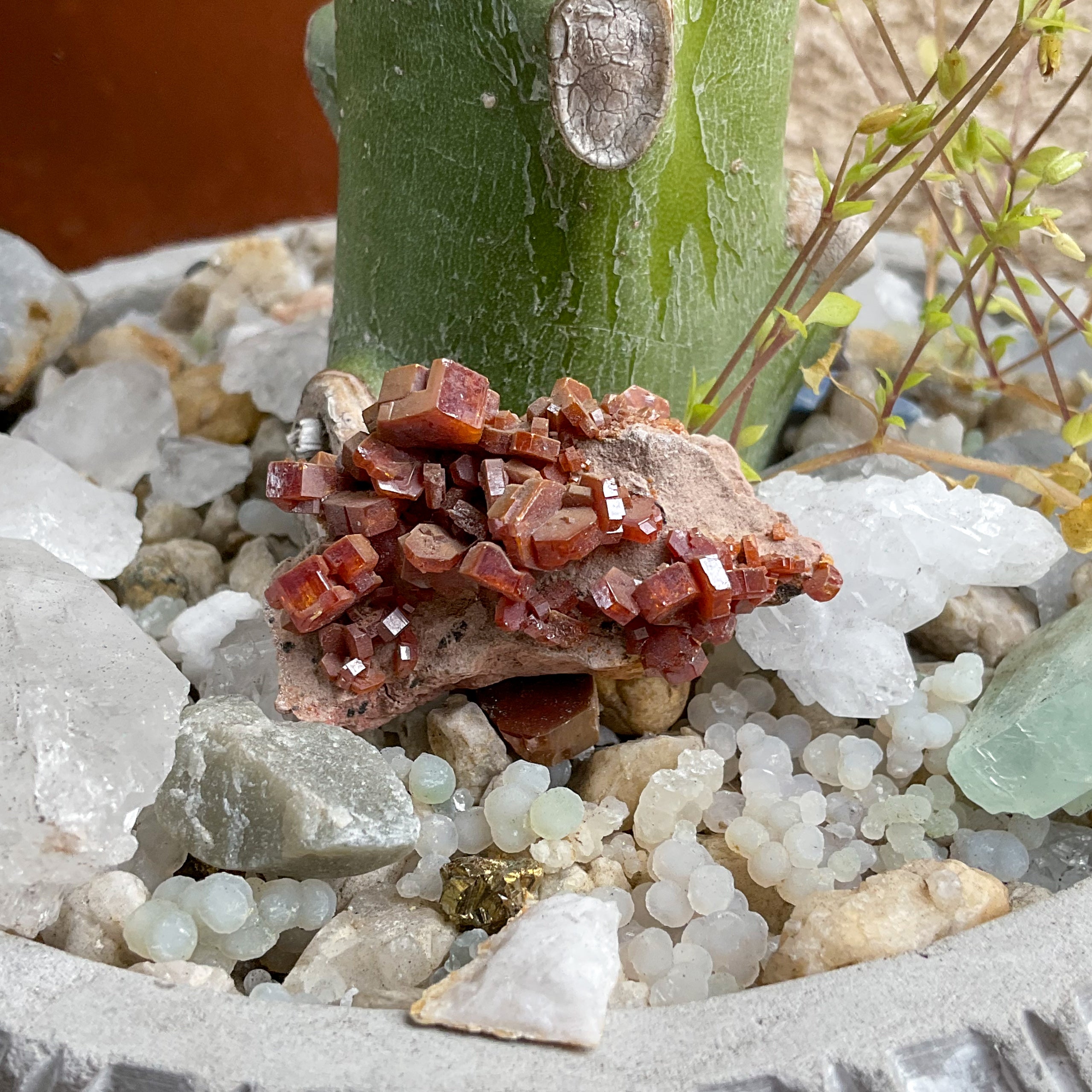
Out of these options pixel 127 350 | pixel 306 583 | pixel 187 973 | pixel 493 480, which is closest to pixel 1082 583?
pixel 493 480

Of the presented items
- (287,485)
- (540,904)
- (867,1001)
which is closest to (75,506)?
(287,485)

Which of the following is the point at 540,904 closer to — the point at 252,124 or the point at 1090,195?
the point at 252,124

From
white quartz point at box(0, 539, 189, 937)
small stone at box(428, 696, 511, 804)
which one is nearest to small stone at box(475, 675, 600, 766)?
small stone at box(428, 696, 511, 804)

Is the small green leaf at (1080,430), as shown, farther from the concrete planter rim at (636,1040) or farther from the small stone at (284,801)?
the small stone at (284,801)

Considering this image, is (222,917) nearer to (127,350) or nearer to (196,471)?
(196,471)

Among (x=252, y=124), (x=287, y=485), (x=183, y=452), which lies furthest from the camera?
(x=252, y=124)

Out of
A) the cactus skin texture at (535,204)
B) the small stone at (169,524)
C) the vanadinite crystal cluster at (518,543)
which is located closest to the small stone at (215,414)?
the small stone at (169,524)
